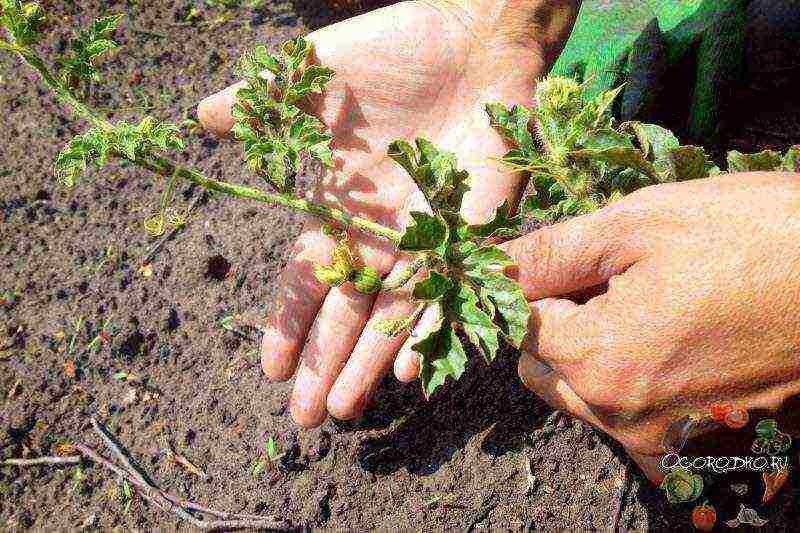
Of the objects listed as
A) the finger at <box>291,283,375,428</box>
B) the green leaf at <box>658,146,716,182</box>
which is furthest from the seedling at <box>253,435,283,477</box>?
the green leaf at <box>658,146,716,182</box>

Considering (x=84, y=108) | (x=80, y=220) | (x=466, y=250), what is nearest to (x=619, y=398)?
(x=466, y=250)

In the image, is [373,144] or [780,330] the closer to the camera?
[780,330]

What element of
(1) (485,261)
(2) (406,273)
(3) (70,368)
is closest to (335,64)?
(2) (406,273)

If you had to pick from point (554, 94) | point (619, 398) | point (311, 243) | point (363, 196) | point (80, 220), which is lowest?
point (80, 220)

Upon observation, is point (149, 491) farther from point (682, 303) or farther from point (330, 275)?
point (682, 303)

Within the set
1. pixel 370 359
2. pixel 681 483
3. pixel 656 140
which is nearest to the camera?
pixel 681 483

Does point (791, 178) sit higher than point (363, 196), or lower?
higher

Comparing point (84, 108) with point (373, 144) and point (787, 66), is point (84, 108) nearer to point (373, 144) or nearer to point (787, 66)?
point (373, 144)
